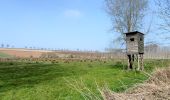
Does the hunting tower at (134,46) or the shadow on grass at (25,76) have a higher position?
the hunting tower at (134,46)

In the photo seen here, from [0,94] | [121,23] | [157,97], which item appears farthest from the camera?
[121,23]

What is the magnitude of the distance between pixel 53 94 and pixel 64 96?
781mm

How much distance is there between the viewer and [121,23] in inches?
1603

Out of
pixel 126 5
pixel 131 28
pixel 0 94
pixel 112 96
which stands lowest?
pixel 0 94

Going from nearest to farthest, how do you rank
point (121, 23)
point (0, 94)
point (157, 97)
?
1. point (157, 97)
2. point (0, 94)
3. point (121, 23)

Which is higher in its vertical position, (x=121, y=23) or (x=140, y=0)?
(x=140, y=0)

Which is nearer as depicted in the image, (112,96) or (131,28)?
(112,96)

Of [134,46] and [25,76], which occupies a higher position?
[134,46]

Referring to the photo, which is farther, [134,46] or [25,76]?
[134,46]

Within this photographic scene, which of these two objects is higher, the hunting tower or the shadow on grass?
the hunting tower

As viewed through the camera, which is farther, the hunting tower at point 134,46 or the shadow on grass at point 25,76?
the hunting tower at point 134,46

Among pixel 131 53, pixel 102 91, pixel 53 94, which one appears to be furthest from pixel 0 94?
pixel 131 53

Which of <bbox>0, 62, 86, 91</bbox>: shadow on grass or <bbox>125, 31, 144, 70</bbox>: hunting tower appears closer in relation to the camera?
<bbox>0, 62, 86, 91</bbox>: shadow on grass

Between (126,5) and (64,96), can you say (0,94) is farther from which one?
(126,5)
